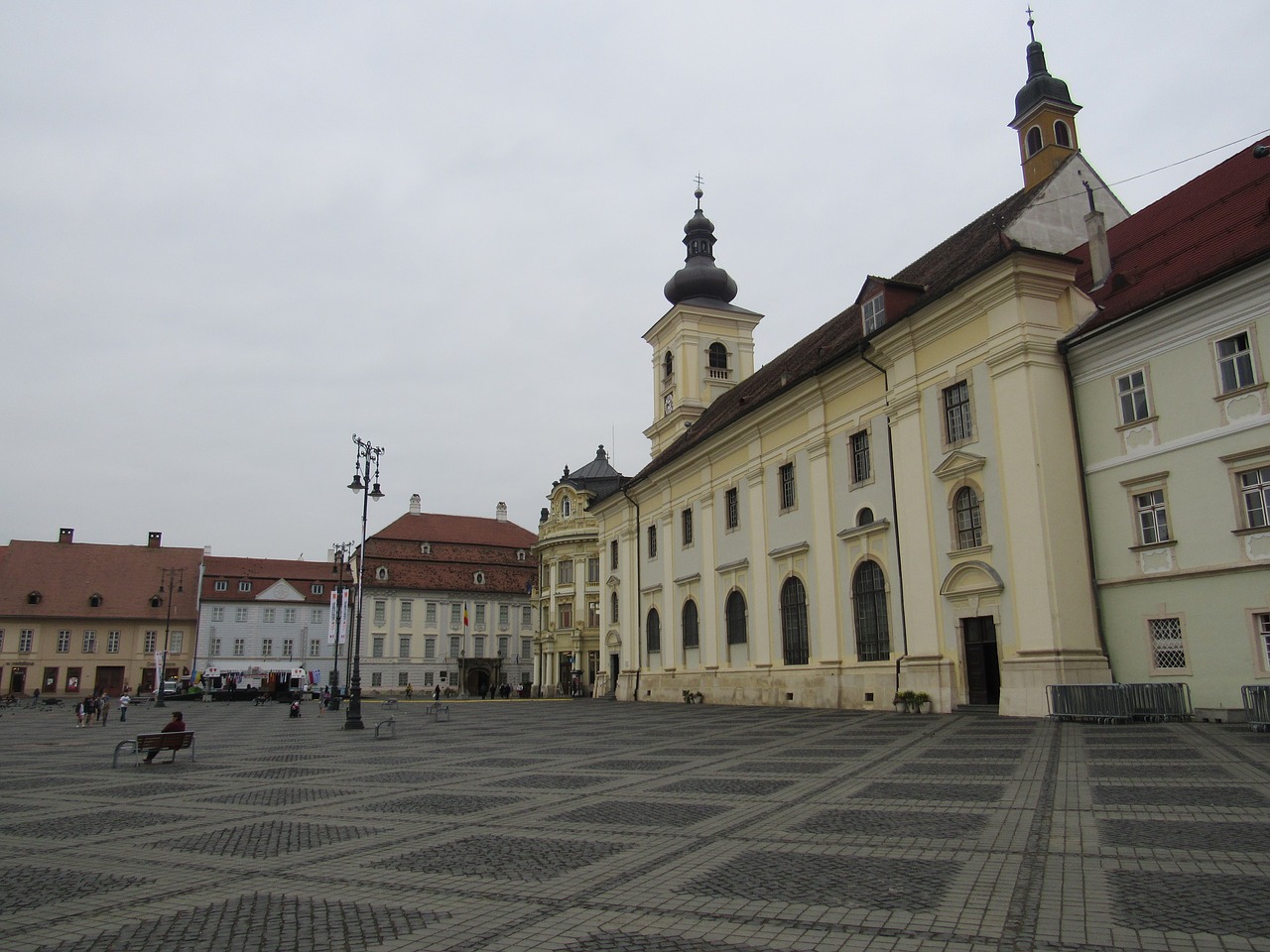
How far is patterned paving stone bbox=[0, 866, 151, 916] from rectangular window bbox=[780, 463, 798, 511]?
29147mm

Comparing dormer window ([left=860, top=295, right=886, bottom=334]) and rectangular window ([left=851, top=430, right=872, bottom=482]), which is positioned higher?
dormer window ([left=860, top=295, right=886, bottom=334])

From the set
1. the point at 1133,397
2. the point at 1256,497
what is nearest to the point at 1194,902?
the point at 1256,497

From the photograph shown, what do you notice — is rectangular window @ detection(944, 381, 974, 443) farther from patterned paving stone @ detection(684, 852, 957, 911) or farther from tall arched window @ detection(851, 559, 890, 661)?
patterned paving stone @ detection(684, 852, 957, 911)

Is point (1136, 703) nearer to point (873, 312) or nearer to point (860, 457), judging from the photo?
point (860, 457)

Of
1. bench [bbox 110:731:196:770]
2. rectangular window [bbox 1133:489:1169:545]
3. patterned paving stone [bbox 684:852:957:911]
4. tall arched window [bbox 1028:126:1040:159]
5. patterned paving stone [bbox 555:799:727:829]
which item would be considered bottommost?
patterned paving stone [bbox 555:799:727:829]

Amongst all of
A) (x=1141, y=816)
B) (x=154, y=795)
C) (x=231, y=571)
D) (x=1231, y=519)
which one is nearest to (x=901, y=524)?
(x=1231, y=519)

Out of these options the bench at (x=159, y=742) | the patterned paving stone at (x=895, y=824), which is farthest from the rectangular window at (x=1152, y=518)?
the bench at (x=159, y=742)

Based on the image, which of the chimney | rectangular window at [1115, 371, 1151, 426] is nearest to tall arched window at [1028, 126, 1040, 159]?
the chimney

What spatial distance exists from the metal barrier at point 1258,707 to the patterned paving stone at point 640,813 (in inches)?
465

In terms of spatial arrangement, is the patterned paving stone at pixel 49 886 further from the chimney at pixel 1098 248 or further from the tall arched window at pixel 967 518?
the chimney at pixel 1098 248

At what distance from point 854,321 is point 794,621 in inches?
467

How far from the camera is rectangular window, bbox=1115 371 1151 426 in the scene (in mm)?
21920

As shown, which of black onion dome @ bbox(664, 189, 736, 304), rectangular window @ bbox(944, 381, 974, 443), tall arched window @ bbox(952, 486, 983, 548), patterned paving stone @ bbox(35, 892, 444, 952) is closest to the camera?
patterned paving stone @ bbox(35, 892, 444, 952)

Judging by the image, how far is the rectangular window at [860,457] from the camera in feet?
99.6
